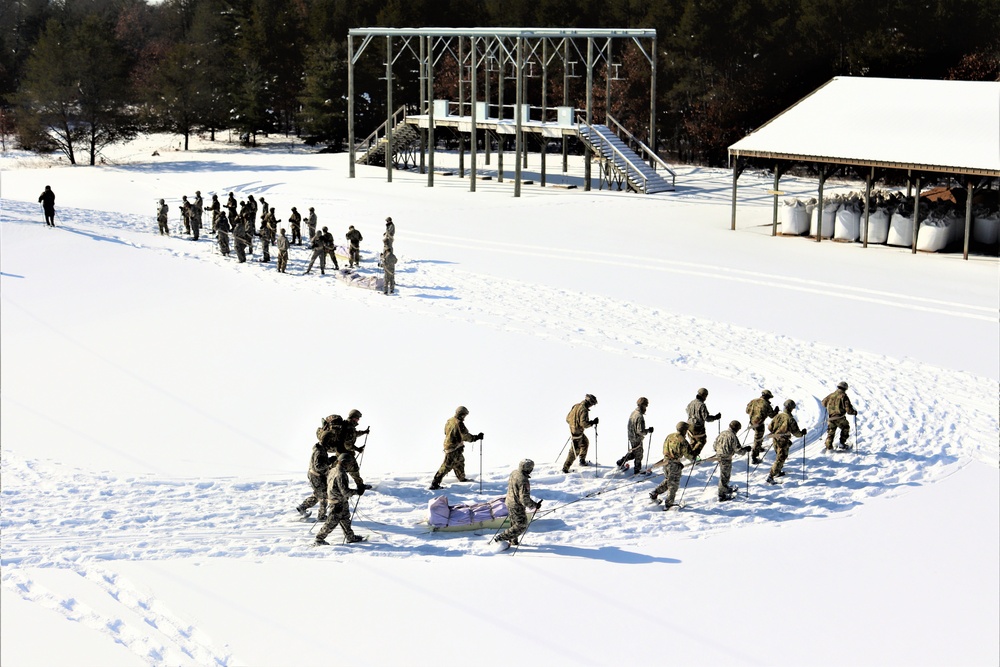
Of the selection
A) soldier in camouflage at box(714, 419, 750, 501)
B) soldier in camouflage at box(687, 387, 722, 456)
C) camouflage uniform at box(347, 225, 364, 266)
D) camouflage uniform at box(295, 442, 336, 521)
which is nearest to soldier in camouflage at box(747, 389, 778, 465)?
soldier in camouflage at box(687, 387, 722, 456)

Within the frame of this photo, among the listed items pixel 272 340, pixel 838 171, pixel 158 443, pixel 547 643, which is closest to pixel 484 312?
pixel 272 340

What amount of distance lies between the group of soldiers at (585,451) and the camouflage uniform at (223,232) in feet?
48.8

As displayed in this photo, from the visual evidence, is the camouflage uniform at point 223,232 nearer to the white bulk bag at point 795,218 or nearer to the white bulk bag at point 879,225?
the white bulk bag at point 795,218

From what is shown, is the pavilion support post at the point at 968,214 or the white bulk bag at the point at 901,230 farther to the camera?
the white bulk bag at the point at 901,230

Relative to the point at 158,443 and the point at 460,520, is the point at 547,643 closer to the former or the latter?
the point at 460,520

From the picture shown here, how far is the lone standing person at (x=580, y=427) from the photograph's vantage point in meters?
14.2

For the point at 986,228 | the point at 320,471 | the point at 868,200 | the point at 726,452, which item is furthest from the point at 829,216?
the point at 320,471

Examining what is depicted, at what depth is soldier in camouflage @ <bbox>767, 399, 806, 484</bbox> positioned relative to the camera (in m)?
14.0

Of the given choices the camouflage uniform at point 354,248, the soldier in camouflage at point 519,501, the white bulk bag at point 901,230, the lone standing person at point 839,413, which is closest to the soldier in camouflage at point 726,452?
the lone standing person at point 839,413

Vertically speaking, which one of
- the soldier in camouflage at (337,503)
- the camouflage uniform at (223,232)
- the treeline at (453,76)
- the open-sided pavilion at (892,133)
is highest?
the treeline at (453,76)

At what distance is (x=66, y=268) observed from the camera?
24.9 m

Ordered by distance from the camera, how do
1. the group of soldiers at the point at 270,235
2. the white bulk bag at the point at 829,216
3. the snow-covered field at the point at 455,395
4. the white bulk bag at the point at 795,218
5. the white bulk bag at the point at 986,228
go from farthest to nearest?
the white bulk bag at the point at 795,218 < the white bulk bag at the point at 829,216 < the white bulk bag at the point at 986,228 < the group of soldiers at the point at 270,235 < the snow-covered field at the point at 455,395

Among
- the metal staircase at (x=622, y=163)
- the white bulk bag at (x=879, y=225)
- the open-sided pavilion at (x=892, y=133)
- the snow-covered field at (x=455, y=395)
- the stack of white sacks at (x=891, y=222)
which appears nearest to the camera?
the snow-covered field at (x=455, y=395)

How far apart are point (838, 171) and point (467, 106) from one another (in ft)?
48.2
